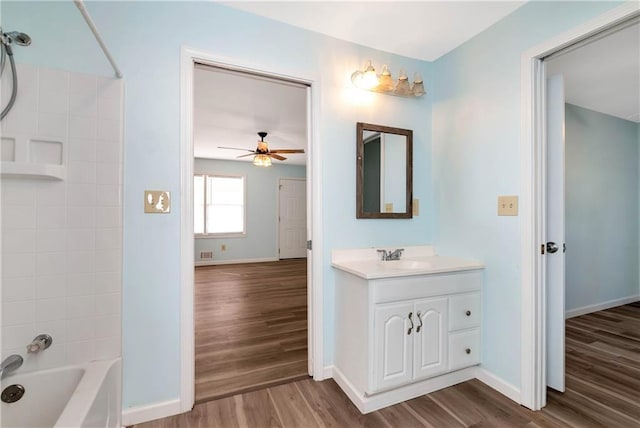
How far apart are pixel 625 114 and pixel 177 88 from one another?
4815 millimetres

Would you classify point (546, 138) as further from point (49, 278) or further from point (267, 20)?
point (49, 278)

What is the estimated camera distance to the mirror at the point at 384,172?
6.90 ft

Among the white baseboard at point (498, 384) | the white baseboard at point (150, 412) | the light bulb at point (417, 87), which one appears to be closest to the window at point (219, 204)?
the white baseboard at point (150, 412)

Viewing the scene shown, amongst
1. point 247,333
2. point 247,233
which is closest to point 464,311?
point 247,333

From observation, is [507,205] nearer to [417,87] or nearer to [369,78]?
[417,87]

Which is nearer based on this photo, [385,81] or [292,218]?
[385,81]

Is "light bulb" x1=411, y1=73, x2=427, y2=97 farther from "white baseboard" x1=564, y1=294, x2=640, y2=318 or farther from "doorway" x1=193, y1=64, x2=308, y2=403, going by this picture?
"white baseboard" x1=564, y1=294, x2=640, y2=318

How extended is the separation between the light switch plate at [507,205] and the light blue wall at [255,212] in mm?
5656

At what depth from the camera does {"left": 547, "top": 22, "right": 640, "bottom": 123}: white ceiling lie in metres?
2.10

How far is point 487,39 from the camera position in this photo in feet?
6.36

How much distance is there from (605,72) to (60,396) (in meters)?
4.31

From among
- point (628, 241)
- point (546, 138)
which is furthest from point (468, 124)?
point (628, 241)

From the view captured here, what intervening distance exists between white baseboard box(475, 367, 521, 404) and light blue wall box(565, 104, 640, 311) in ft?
6.46

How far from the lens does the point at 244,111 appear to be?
11.7ft
